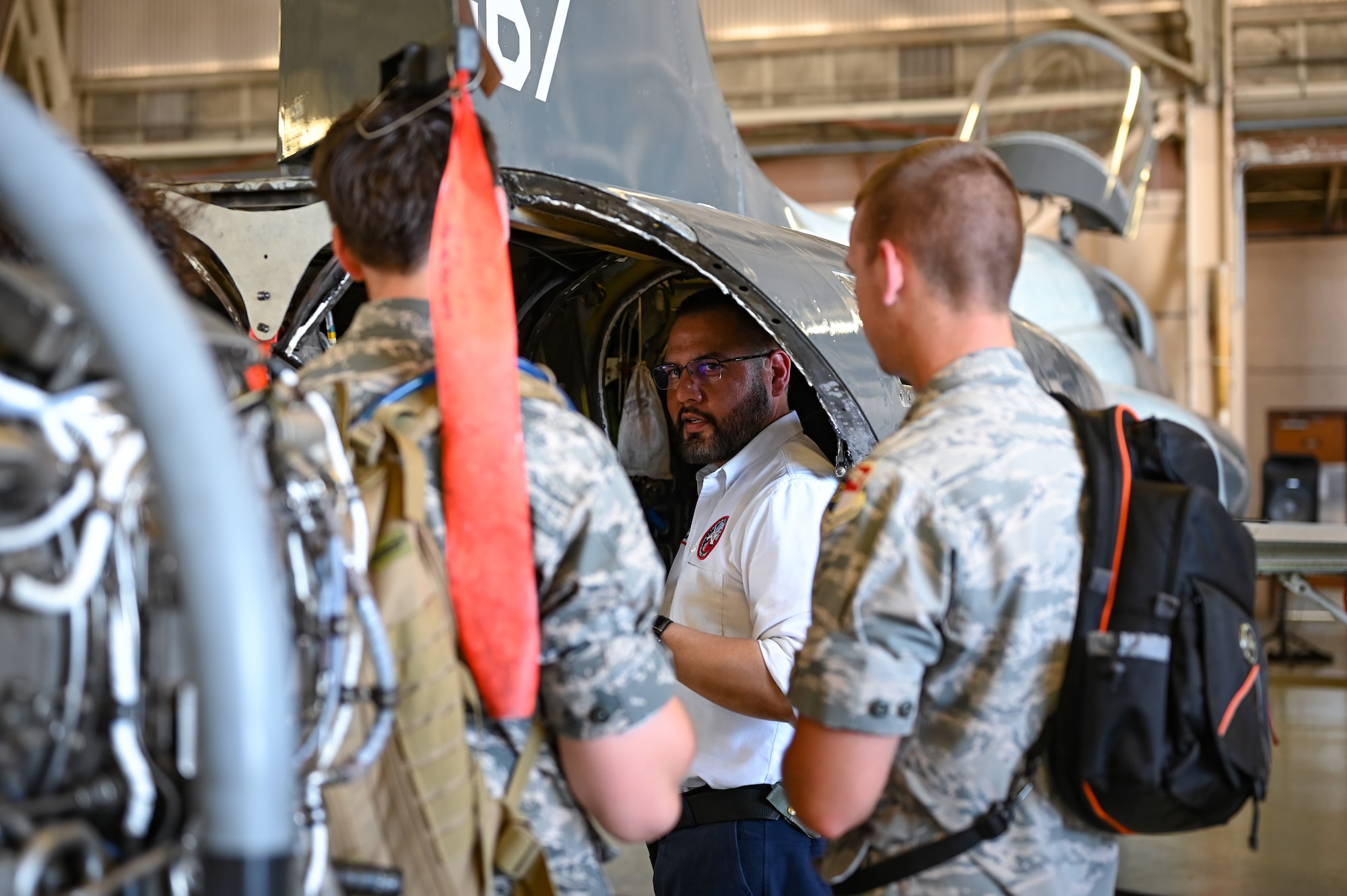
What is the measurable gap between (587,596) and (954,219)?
734 mm

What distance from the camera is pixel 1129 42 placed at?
1264 centimetres

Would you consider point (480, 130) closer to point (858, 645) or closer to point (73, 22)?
point (858, 645)

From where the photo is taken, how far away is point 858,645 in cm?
159

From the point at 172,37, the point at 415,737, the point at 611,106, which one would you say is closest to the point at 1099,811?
the point at 415,737

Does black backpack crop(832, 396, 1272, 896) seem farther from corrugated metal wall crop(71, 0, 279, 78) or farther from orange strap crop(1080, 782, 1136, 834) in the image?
corrugated metal wall crop(71, 0, 279, 78)

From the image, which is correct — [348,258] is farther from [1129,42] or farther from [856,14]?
[856,14]

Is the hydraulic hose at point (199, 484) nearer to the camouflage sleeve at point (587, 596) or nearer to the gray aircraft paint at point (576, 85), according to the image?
the camouflage sleeve at point (587, 596)

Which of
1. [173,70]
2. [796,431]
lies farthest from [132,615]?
[173,70]

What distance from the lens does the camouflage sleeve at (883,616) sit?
61.8 inches

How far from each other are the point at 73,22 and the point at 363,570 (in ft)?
54.1

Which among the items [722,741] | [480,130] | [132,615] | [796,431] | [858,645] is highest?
[480,130]

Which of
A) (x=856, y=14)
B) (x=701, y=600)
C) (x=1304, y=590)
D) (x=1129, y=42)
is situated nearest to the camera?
(x=701, y=600)

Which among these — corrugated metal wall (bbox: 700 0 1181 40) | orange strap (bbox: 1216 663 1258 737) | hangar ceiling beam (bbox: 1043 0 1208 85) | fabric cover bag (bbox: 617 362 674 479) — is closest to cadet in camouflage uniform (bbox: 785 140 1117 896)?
orange strap (bbox: 1216 663 1258 737)

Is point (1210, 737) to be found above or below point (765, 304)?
below
